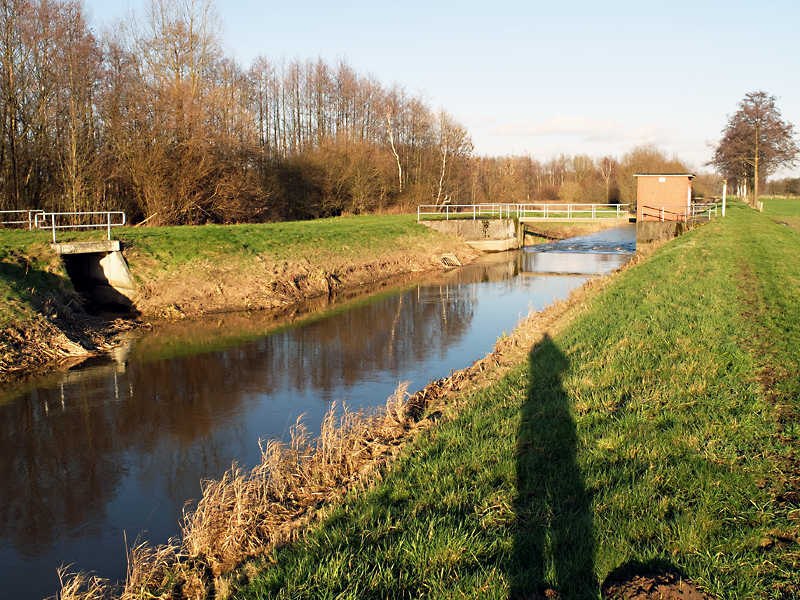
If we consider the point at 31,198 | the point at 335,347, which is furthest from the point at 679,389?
the point at 31,198

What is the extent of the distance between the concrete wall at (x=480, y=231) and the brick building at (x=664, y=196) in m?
8.18

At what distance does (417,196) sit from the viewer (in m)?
52.5

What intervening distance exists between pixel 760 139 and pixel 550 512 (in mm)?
67983

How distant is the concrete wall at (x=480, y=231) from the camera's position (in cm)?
3772

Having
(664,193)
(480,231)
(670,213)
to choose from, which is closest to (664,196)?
(664,193)

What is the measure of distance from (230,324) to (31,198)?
15.3m

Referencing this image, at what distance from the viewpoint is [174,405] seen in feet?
34.0

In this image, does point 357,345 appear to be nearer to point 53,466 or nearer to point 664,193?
point 53,466

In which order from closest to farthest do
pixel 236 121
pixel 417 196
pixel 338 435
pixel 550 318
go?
pixel 338 435
pixel 550 318
pixel 236 121
pixel 417 196

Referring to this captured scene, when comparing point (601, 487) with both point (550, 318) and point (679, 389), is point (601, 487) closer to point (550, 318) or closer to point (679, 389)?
point (679, 389)

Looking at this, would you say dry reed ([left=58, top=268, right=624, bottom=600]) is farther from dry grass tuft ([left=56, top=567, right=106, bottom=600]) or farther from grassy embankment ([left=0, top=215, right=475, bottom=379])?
grassy embankment ([left=0, top=215, right=475, bottom=379])

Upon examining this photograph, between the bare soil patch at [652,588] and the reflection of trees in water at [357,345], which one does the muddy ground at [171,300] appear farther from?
the bare soil patch at [652,588]

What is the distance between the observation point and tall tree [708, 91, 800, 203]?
2371 inches

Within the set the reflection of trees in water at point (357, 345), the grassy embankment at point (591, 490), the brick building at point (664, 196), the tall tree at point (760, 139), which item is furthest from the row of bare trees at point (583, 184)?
the grassy embankment at point (591, 490)
